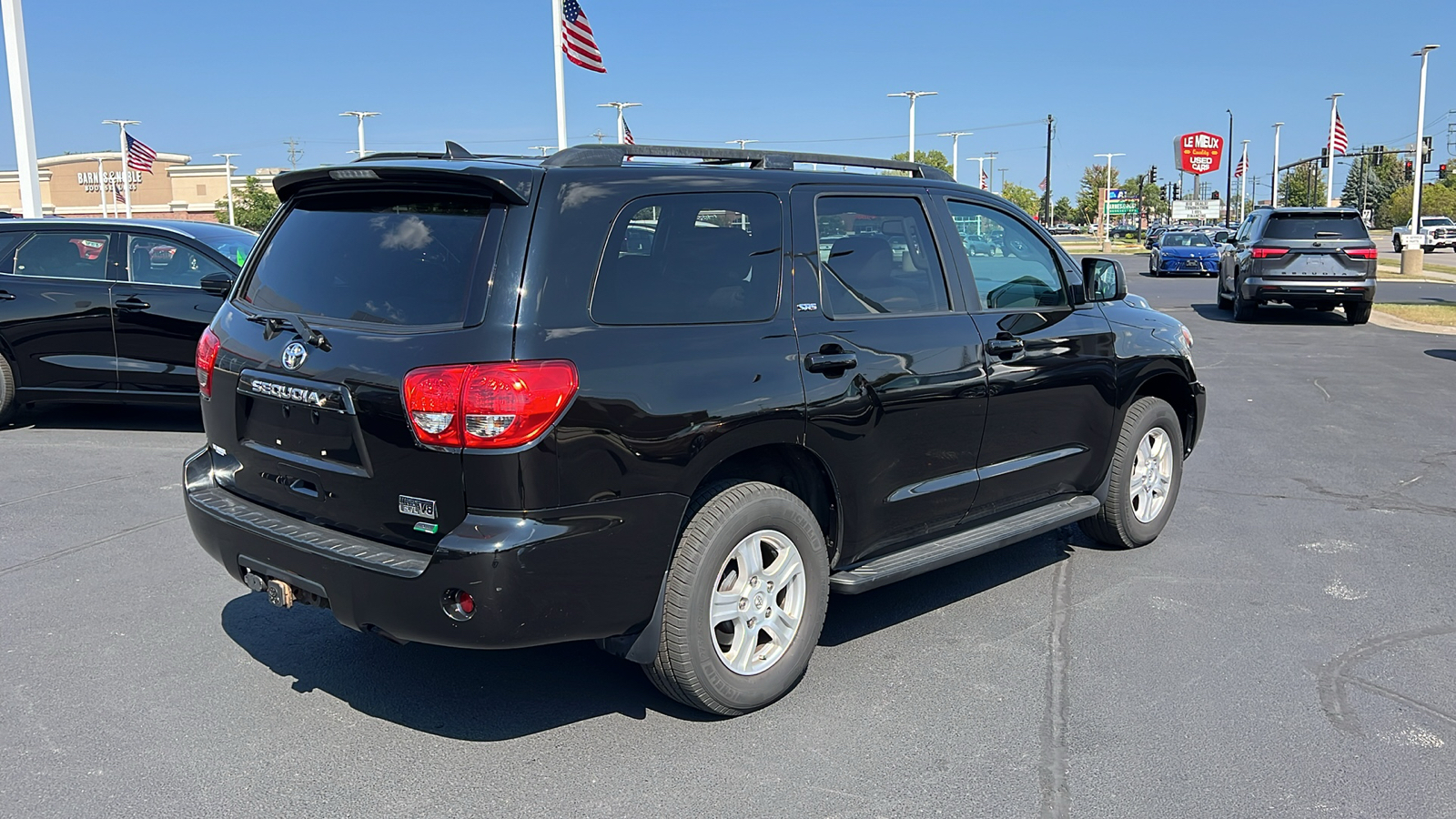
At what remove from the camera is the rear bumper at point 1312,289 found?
17516mm

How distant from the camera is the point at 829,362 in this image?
4.05 m

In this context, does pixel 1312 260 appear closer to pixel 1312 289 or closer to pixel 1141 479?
pixel 1312 289

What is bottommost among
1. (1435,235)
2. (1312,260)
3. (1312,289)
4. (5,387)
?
(5,387)

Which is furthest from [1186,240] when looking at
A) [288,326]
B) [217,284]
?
[288,326]

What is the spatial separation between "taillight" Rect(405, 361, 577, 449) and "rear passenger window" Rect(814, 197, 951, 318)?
1298 millimetres

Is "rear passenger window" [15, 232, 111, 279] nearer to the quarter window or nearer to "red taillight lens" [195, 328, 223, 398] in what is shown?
the quarter window

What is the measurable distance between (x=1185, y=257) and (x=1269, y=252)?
17.3 metres

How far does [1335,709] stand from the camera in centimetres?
397

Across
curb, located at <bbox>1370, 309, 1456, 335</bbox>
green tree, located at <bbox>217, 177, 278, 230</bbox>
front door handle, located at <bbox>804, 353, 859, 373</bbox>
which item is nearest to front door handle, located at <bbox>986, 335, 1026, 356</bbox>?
front door handle, located at <bbox>804, 353, 859, 373</bbox>

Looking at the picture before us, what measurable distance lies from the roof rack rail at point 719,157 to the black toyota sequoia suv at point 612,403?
14 mm

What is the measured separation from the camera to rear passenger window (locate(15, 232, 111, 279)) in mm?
8852

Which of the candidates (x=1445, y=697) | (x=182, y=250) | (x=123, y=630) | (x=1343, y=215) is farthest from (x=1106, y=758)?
(x=1343, y=215)

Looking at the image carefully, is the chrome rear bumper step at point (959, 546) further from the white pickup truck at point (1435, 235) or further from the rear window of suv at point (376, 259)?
the white pickup truck at point (1435, 235)

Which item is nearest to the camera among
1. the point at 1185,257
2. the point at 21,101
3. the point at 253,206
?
the point at 21,101
